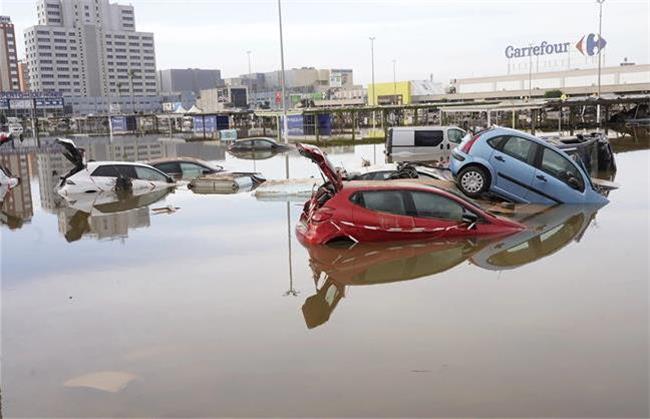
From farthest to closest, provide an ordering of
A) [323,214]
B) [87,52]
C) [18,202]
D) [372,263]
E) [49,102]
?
[87,52], [49,102], [18,202], [323,214], [372,263]

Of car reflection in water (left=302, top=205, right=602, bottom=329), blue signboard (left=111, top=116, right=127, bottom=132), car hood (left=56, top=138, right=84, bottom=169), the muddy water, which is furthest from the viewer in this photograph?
blue signboard (left=111, top=116, right=127, bottom=132)

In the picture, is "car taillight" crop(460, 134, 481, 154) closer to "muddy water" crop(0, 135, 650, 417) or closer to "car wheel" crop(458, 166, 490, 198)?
"car wheel" crop(458, 166, 490, 198)

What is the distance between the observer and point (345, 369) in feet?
20.6

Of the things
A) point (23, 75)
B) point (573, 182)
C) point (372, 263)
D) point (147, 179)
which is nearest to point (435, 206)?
point (372, 263)

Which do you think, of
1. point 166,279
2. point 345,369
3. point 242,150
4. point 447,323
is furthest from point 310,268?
point 242,150

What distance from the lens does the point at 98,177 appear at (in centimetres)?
1944

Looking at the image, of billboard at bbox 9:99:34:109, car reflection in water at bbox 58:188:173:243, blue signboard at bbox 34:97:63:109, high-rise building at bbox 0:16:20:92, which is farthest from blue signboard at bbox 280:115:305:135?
high-rise building at bbox 0:16:20:92

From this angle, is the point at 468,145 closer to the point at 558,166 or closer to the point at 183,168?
the point at 558,166

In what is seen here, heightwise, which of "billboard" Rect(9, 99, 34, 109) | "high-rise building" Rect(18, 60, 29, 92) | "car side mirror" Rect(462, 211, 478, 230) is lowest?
"car side mirror" Rect(462, 211, 478, 230)

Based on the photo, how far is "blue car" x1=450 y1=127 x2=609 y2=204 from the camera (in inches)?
575

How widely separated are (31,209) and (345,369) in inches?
558

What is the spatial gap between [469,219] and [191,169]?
1377 cm

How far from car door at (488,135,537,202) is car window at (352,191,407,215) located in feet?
15.4

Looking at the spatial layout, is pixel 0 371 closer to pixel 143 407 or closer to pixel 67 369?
pixel 67 369
